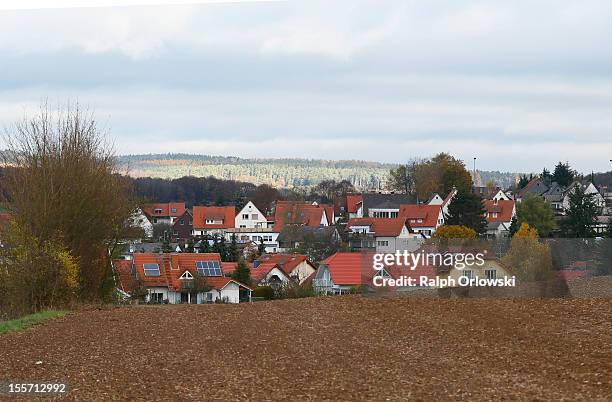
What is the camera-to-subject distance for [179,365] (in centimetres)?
1339

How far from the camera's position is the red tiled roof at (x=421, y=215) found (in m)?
82.1

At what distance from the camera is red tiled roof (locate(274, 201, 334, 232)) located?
88.2m

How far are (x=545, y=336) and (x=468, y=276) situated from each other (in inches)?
374

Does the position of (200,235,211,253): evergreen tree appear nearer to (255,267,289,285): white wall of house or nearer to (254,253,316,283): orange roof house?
(254,253,316,283): orange roof house

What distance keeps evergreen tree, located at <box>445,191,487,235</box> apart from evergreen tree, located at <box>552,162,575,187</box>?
46679 millimetres

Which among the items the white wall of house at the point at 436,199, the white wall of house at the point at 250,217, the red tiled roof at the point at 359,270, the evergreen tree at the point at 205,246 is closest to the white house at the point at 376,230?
the evergreen tree at the point at 205,246

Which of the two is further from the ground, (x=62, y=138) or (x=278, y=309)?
(x=62, y=138)

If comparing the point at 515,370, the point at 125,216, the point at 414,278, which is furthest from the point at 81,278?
the point at 515,370

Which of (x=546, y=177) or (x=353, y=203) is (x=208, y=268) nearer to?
(x=353, y=203)

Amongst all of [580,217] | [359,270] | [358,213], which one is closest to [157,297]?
[359,270]

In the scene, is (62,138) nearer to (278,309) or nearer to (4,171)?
(4,171)

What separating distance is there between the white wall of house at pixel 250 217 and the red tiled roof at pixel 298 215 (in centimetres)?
999

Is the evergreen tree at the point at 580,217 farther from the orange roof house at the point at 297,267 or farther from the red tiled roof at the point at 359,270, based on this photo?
the red tiled roof at the point at 359,270

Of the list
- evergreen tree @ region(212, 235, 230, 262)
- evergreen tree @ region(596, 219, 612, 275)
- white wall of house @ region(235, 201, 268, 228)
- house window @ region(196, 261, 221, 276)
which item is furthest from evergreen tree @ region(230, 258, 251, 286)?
white wall of house @ region(235, 201, 268, 228)
